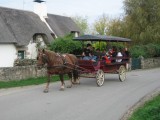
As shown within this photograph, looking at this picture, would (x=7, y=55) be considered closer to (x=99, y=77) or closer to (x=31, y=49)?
(x=31, y=49)

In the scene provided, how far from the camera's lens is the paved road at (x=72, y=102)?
11.0 m

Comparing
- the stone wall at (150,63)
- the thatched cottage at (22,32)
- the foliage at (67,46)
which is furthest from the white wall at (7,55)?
the stone wall at (150,63)

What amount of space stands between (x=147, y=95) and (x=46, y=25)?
25.4 metres

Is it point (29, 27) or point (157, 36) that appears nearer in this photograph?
point (29, 27)

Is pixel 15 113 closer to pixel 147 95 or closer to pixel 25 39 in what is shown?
pixel 147 95

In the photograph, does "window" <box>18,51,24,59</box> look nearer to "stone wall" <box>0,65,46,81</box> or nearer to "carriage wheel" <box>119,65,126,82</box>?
"stone wall" <box>0,65,46,81</box>

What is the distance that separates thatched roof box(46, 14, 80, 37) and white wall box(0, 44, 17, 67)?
953 centimetres

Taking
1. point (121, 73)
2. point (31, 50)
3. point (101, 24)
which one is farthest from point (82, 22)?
point (121, 73)

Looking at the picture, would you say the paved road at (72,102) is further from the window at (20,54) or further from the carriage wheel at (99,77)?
the window at (20,54)

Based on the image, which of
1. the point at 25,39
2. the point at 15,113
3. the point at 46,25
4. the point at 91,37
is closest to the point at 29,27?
the point at 25,39

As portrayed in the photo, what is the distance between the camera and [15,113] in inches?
443

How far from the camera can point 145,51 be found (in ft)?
118

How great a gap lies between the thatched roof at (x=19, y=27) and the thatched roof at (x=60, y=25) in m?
2.74

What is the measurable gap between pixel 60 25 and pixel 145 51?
1201 centimetres
